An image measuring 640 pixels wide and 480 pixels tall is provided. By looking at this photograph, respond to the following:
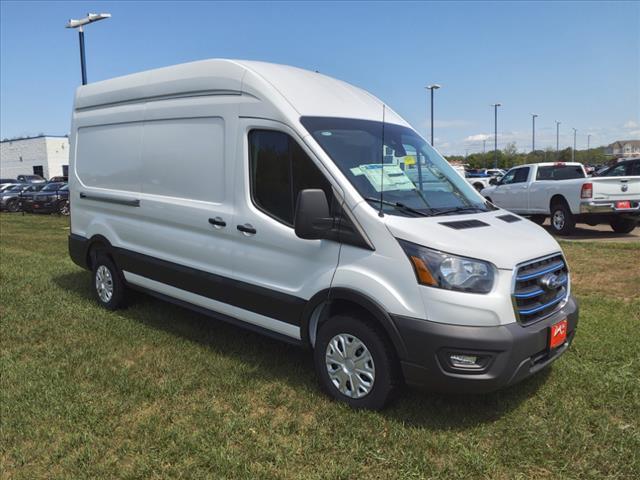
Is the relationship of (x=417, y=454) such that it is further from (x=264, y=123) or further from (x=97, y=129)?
(x=97, y=129)

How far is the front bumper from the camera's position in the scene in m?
3.37

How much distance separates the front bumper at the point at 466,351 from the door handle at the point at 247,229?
1441mm

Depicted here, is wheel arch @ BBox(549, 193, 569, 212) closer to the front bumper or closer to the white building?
the front bumper

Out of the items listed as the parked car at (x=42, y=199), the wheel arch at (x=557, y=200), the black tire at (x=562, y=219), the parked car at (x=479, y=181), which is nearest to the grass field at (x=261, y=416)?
the black tire at (x=562, y=219)

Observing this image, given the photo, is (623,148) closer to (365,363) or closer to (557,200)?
(557,200)

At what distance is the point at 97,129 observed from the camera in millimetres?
6441

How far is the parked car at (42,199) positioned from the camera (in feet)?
77.3

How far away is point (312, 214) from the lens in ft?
12.2

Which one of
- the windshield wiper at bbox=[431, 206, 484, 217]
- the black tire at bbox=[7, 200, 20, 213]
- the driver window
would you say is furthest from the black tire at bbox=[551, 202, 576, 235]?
the black tire at bbox=[7, 200, 20, 213]

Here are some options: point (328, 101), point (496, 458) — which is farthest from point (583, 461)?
point (328, 101)

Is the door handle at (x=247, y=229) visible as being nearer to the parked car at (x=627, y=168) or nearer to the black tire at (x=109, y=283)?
the black tire at (x=109, y=283)

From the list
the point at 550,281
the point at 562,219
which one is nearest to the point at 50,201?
the point at 562,219

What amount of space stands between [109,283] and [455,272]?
4454mm

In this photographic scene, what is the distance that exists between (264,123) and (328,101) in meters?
0.56
